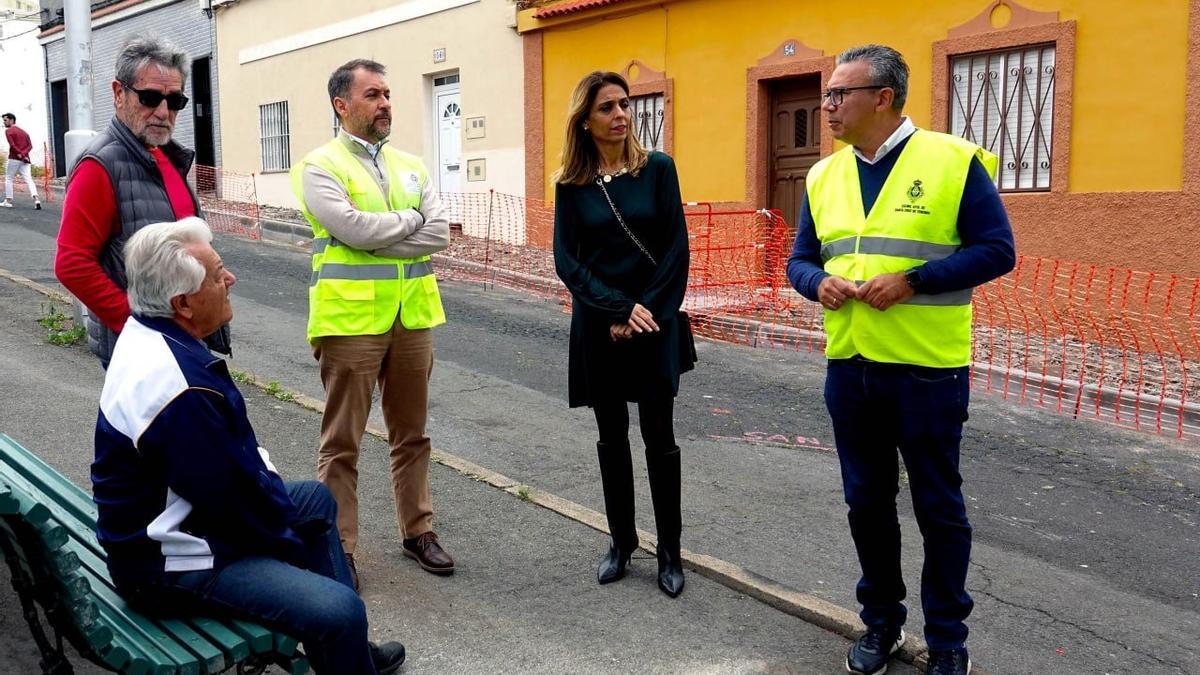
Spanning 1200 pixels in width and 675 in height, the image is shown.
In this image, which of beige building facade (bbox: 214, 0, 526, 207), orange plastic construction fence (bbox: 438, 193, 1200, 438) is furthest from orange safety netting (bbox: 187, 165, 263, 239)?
orange plastic construction fence (bbox: 438, 193, 1200, 438)

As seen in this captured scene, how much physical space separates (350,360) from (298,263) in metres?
11.4

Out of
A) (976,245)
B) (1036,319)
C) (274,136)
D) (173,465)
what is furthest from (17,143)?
(976,245)

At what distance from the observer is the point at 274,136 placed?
920 inches

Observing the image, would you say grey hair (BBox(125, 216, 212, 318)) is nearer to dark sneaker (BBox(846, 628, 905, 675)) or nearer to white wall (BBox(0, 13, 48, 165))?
dark sneaker (BBox(846, 628, 905, 675))

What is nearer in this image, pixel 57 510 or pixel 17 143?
pixel 57 510

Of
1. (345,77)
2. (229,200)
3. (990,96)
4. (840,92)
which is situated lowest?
(229,200)

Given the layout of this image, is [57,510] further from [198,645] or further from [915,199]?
[915,199]

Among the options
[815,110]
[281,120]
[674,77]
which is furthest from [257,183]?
[815,110]

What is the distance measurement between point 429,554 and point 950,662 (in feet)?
6.74

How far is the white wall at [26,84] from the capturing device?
3306cm

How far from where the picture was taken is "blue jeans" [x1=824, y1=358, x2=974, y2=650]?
3553 millimetres

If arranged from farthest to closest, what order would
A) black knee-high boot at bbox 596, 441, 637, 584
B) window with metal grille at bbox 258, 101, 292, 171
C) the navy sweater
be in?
1. window with metal grille at bbox 258, 101, 292, 171
2. black knee-high boot at bbox 596, 441, 637, 584
3. the navy sweater

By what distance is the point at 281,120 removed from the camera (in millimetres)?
23125

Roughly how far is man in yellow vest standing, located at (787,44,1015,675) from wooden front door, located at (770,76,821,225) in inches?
402
